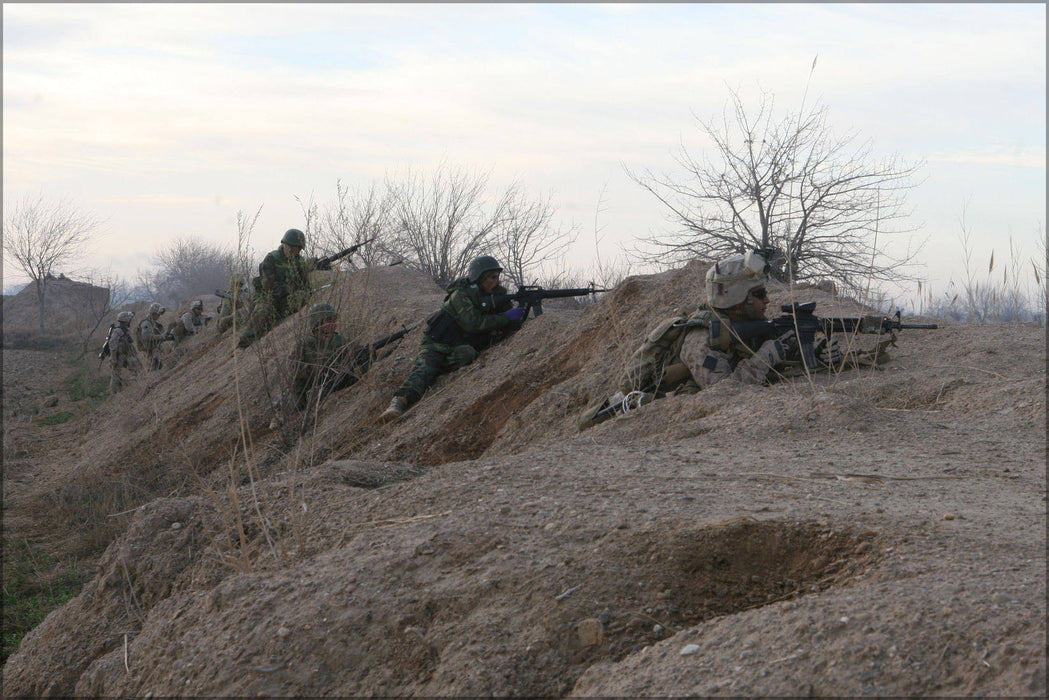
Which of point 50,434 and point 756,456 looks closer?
point 756,456

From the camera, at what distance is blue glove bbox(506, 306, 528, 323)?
982 centimetres

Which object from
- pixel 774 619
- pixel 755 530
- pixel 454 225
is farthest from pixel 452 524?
pixel 454 225

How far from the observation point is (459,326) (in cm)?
953

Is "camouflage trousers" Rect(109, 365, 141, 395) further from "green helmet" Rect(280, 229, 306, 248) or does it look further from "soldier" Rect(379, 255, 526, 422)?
"soldier" Rect(379, 255, 526, 422)

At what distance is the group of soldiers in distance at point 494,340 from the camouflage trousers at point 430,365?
0.01 metres

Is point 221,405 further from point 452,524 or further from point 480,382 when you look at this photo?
point 452,524

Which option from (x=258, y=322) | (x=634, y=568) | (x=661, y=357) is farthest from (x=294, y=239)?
(x=634, y=568)

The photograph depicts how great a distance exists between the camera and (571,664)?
8.56 ft

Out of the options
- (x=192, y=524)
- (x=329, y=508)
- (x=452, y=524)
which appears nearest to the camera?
(x=452, y=524)

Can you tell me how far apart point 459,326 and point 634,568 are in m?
6.75

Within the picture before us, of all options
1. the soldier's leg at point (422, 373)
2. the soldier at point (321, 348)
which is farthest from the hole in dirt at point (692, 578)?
the soldier's leg at point (422, 373)

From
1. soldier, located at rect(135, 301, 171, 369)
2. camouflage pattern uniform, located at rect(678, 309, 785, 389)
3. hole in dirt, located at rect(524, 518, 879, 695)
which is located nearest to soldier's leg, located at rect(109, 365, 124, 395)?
soldier, located at rect(135, 301, 171, 369)

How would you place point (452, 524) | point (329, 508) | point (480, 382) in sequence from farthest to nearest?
1. point (480, 382)
2. point (329, 508)
3. point (452, 524)

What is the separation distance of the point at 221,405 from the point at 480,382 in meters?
4.10
